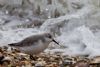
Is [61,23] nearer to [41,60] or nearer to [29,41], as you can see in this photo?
[41,60]

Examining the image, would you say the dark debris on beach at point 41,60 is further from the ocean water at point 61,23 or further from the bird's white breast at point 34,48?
the ocean water at point 61,23

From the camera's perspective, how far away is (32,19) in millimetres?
7625

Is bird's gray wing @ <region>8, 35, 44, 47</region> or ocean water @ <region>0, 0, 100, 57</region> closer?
bird's gray wing @ <region>8, 35, 44, 47</region>

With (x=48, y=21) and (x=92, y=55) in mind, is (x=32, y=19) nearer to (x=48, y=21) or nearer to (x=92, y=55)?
(x=48, y=21)

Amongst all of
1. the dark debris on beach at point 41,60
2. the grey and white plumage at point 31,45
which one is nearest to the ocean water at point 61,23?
the dark debris on beach at point 41,60

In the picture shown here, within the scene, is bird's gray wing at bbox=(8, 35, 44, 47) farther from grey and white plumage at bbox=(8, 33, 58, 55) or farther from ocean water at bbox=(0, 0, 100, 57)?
ocean water at bbox=(0, 0, 100, 57)

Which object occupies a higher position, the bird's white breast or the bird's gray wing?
the bird's gray wing

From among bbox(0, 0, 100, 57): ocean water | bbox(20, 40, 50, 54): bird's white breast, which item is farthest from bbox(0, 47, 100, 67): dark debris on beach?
bbox(0, 0, 100, 57): ocean water

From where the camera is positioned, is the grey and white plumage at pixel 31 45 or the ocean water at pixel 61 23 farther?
the ocean water at pixel 61 23

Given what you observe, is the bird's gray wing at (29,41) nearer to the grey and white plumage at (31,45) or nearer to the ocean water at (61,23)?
the grey and white plumage at (31,45)

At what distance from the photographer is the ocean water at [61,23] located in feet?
20.3

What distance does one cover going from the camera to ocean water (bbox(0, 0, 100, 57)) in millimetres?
6199

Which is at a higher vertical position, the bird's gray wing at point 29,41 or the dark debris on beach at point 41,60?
the bird's gray wing at point 29,41

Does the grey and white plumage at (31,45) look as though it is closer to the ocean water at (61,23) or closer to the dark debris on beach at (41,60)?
the dark debris on beach at (41,60)
